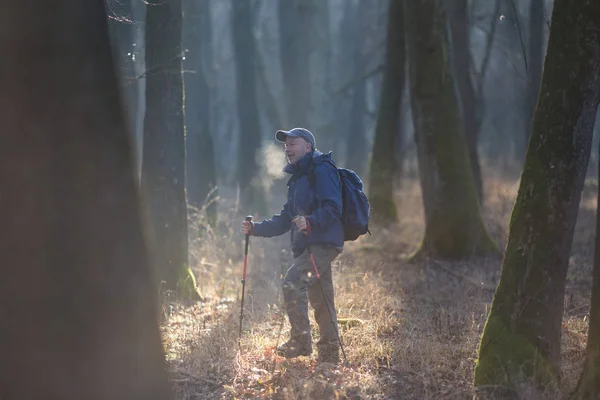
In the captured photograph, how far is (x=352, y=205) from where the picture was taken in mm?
5867

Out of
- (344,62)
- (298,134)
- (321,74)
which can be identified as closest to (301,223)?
(298,134)

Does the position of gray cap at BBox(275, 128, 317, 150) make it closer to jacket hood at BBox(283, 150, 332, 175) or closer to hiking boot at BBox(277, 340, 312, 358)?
jacket hood at BBox(283, 150, 332, 175)

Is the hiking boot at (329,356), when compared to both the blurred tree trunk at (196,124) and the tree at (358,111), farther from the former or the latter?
the tree at (358,111)

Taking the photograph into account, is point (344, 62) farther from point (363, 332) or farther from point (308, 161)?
point (308, 161)

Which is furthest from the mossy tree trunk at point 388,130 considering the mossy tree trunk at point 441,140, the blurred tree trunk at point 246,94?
the blurred tree trunk at point 246,94

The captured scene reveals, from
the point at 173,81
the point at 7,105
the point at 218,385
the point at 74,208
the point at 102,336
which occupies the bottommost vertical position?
the point at 218,385

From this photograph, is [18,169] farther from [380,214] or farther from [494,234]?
[380,214]

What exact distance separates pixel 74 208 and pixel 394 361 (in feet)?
12.0

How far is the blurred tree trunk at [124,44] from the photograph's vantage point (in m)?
5.54

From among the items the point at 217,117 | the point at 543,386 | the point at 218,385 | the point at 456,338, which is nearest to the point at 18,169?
the point at 218,385

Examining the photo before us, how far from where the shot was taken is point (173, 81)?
9.22m

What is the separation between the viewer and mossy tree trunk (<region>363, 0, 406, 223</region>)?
52.9 ft

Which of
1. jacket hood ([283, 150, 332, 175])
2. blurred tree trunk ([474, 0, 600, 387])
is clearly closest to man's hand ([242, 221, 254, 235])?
jacket hood ([283, 150, 332, 175])

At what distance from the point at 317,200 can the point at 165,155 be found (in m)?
4.02
